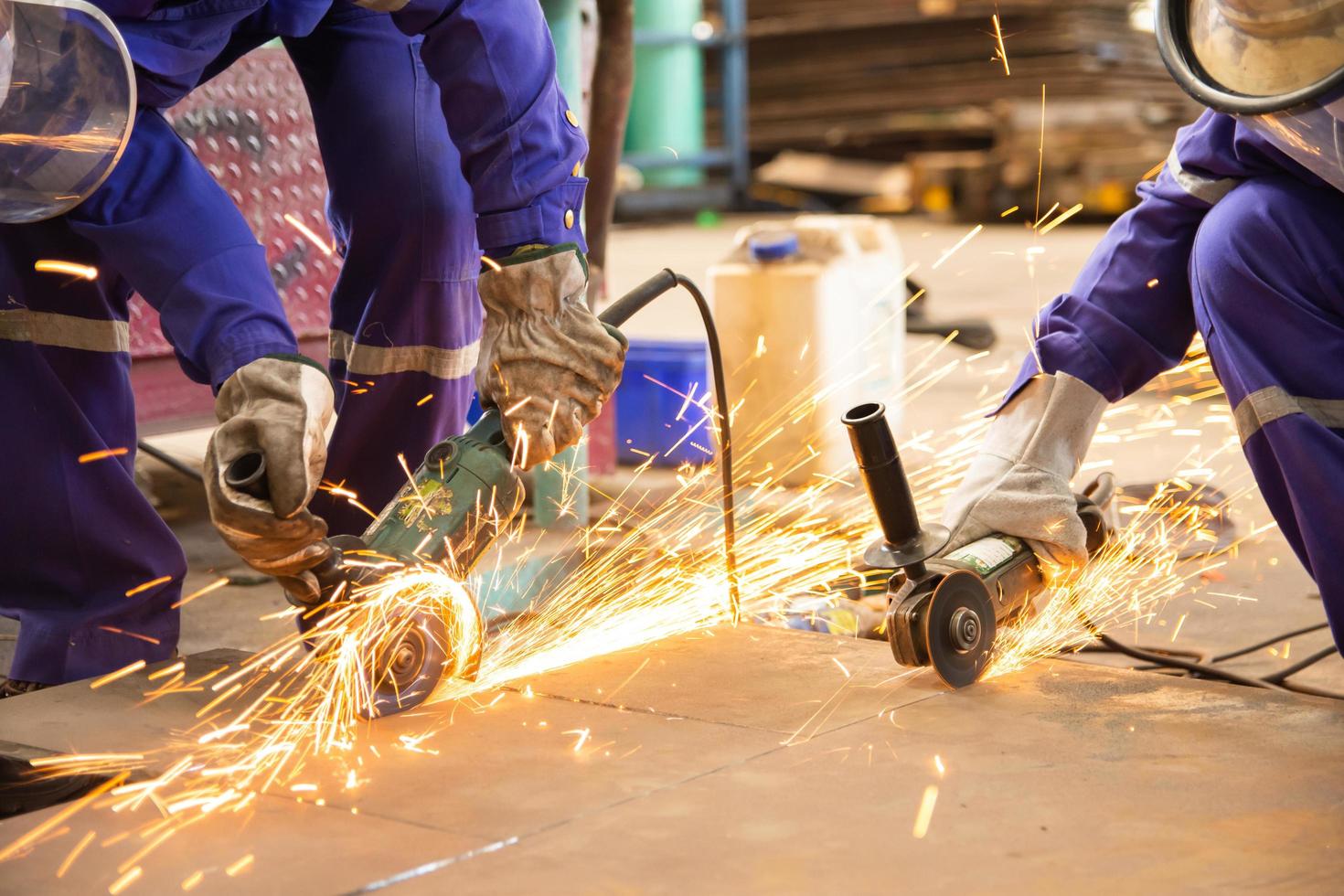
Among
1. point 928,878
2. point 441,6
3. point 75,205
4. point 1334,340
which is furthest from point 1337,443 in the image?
point 75,205

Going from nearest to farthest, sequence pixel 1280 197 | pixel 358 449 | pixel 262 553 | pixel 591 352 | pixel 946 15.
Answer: pixel 262 553 < pixel 1280 197 < pixel 591 352 < pixel 358 449 < pixel 946 15

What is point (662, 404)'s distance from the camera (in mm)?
4457

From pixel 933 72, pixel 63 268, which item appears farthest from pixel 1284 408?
pixel 933 72

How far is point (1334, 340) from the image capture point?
2080 mm

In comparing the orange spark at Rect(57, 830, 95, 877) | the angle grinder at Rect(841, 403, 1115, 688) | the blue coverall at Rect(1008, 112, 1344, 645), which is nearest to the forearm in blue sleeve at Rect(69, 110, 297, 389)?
the orange spark at Rect(57, 830, 95, 877)

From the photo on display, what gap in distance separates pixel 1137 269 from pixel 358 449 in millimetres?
1273

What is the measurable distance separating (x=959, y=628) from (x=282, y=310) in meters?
0.99

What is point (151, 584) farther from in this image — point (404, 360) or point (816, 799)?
point (816, 799)

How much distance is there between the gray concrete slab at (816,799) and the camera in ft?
5.28

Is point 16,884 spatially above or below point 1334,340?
below

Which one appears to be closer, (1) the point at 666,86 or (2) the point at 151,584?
(2) the point at 151,584

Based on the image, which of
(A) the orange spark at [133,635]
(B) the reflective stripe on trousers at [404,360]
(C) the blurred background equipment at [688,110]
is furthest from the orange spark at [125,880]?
(C) the blurred background equipment at [688,110]

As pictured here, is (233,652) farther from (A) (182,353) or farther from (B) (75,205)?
(B) (75,205)

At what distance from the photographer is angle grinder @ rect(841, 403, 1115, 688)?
7.03 feet
